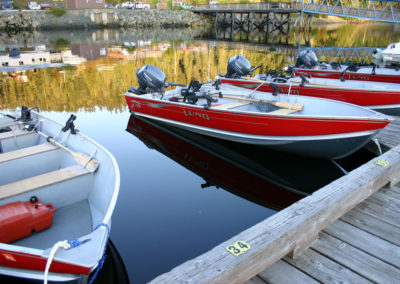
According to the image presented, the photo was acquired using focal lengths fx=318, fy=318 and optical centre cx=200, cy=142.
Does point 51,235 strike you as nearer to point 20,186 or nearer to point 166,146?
point 20,186

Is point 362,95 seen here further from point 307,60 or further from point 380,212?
point 380,212

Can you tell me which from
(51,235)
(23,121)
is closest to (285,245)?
(51,235)

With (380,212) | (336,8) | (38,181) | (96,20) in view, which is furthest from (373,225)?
(96,20)

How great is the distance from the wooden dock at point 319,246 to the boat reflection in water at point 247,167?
239cm

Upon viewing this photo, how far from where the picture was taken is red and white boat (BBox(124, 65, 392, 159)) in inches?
242

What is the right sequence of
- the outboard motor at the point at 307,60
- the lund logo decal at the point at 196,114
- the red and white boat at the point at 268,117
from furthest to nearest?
the outboard motor at the point at 307,60, the lund logo decal at the point at 196,114, the red and white boat at the point at 268,117

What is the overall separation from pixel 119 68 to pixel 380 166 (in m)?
16.1

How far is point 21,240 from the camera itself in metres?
3.55

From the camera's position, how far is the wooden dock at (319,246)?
2156 millimetres

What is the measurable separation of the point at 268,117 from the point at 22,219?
15.8 feet

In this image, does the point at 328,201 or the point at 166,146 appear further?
the point at 166,146

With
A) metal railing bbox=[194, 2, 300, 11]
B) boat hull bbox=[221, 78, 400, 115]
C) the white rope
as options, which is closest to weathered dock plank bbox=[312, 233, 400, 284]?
the white rope

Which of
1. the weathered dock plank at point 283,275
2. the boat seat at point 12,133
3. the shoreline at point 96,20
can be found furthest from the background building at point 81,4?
the weathered dock plank at point 283,275

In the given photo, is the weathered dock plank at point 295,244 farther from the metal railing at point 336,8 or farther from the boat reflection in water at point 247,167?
the metal railing at point 336,8
